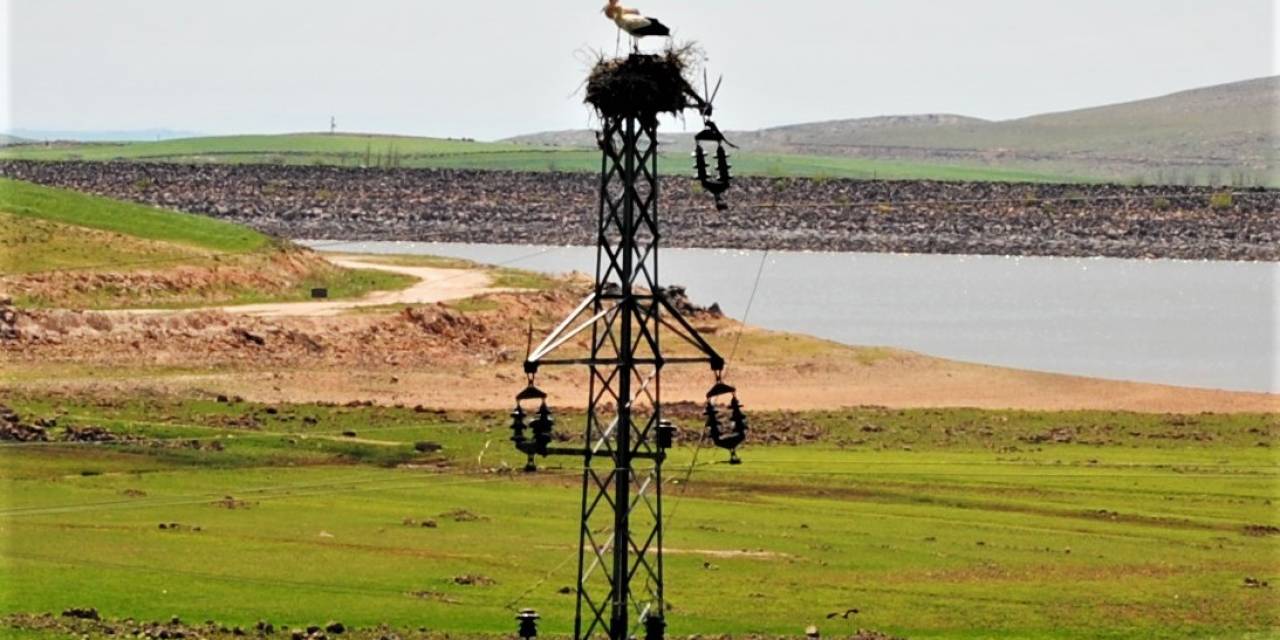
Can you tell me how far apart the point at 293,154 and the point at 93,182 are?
6084 cm

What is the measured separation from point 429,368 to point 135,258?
14216 millimetres

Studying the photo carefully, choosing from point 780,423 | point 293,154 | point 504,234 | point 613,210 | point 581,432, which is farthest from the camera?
point 293,154

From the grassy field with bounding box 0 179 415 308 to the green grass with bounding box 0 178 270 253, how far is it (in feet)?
0.09

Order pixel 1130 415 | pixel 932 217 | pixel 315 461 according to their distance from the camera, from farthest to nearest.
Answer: pixel 932 217 < pixel 1130 415 < pixel 315 461

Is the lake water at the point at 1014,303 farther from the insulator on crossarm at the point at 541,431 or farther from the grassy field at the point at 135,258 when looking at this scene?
the insulator on crossarm at the point at 541,431

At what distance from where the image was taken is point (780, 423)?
51750 millimetres

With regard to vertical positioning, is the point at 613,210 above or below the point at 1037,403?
above

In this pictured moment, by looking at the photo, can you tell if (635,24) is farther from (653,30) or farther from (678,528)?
(678,528)

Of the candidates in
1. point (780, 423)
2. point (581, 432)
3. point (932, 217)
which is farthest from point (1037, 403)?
point (932, 217)

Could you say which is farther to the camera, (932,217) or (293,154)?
(293,154)

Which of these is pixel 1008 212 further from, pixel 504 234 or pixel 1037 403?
pixel 1037 403

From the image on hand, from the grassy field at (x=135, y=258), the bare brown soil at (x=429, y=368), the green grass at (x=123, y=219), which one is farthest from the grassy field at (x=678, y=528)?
the green grass at (x=123, y=219)

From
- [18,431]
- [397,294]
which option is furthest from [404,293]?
[18,431]

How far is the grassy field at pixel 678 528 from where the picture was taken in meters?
30.5
